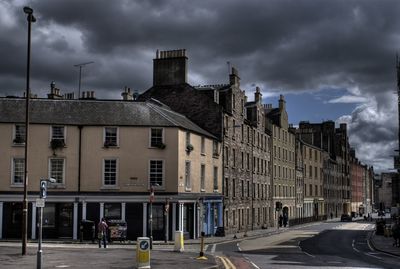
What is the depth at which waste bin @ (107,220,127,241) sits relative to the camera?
3959cm

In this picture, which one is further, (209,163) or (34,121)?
(209,163)

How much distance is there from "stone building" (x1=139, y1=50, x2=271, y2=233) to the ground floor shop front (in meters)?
12.3

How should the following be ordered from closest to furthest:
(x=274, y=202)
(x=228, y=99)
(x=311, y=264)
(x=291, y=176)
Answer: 1. (x=311, y=264)
2. (x=228, y=99)
3. (x=274, y=202)
4. (x=291, y=176)

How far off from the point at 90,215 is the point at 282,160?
143 feet

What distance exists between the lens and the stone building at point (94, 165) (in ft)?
137

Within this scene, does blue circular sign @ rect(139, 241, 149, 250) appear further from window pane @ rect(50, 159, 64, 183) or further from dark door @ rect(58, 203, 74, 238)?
window pane @ rect(50, 159, 64, 183)

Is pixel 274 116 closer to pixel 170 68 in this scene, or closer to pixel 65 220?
pixel 170 68

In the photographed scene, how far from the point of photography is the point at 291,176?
3396 inches

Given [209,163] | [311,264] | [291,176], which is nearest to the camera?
[311,264]

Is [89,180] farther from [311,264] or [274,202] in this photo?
[274,202]

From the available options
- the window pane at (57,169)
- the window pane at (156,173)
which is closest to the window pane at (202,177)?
the window pane at (156,173)

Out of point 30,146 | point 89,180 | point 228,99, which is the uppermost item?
point 228,99

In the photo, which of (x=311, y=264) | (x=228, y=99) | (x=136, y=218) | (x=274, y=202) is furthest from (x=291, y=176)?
(x=311, y=264)

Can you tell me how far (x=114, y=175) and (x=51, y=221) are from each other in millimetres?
5842
